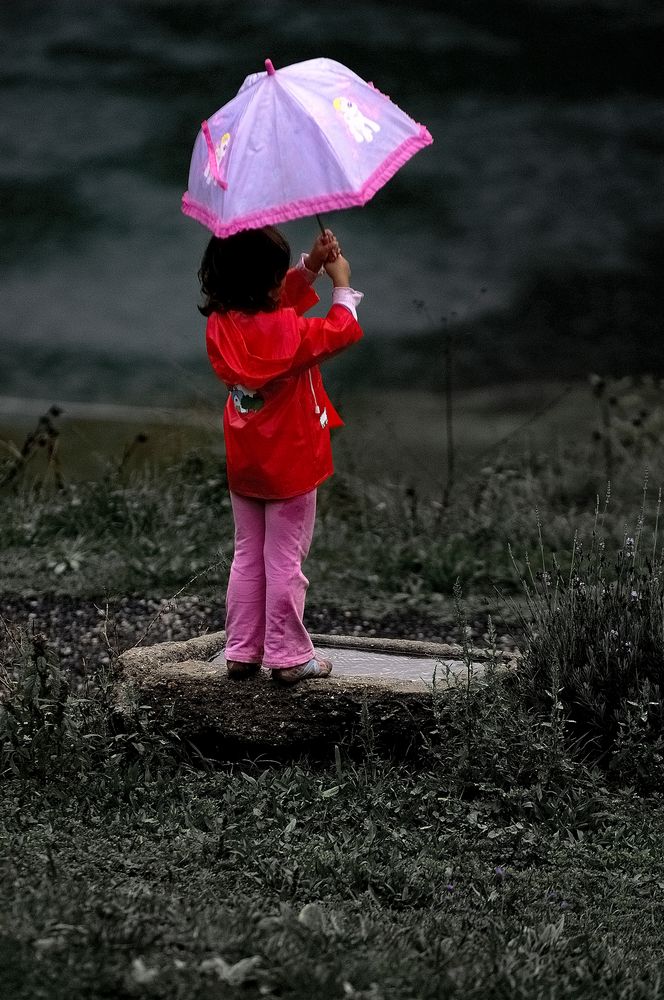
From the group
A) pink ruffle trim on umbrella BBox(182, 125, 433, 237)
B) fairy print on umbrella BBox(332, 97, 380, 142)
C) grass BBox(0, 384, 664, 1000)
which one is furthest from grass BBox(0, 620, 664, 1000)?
fairy print on umbrella BBox(332, 97, 380, 142)

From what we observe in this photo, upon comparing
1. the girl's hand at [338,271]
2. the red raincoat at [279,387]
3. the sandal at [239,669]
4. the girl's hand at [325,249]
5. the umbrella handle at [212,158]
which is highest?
the umbrella handle at [212,158]

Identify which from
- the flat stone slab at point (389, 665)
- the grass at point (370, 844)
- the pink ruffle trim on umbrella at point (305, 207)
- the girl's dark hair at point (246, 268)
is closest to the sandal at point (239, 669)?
the flat stone slab at point (389, 665)

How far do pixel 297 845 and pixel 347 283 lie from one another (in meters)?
1.98

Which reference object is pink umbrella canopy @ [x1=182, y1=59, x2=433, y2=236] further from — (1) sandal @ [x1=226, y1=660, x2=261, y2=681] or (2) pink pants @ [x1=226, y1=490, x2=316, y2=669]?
(1) sandal @ [x1=226, y1=660, x2=261, y2=681]

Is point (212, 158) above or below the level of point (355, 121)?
below

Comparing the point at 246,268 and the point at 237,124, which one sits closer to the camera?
the point at 237,124

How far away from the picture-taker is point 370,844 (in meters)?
4.27

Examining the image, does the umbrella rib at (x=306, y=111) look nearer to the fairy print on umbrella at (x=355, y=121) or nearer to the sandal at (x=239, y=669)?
the fairy print on umbrella at (x=355, y=121)

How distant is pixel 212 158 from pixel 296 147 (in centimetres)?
35

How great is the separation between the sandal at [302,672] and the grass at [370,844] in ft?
1.05

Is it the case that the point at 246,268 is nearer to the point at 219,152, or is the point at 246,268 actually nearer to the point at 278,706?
the point at 219,152

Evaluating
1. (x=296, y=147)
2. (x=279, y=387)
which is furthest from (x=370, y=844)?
(x=296, y=147)

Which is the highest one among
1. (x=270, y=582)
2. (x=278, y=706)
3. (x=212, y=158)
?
(x=212, y=158)

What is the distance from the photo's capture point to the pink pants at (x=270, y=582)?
493cm
